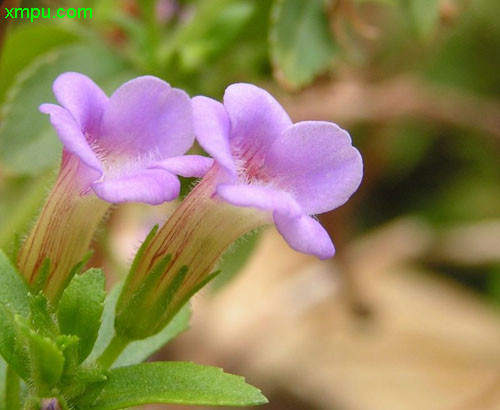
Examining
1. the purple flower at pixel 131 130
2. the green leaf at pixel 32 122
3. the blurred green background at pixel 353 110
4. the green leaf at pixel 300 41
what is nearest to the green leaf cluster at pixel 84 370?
the purple flower at pixel 131 130

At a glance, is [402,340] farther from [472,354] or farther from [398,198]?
[398,198]

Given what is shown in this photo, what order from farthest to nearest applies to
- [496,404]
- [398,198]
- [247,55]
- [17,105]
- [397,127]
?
[398,198] → [397,127] → [496,404] → [247,55] → [17,105]

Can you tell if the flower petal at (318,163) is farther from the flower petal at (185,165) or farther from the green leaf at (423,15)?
the green leaf at (423,15)

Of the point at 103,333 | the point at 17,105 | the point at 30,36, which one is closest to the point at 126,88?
the point at 103,333

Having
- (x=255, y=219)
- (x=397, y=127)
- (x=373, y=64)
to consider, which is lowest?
(x=397, y=127)

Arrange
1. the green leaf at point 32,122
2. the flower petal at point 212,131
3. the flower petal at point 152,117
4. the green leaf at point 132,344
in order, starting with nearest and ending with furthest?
the flower petal at point 212,131, the flower petal at point 152,117, the green leaf at point 132,344, the green leaf at point 32,122

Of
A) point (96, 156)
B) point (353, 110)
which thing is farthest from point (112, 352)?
point (353, 110)

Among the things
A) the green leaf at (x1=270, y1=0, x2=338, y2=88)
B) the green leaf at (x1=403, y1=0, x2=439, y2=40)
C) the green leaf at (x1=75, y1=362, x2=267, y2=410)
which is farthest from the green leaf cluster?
the green leaf at (x1=403, y1=0, x2=439, y2=40)
